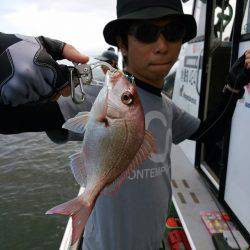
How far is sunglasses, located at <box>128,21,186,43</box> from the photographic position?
187 centimetres

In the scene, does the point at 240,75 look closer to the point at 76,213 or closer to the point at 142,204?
the point at 142,204

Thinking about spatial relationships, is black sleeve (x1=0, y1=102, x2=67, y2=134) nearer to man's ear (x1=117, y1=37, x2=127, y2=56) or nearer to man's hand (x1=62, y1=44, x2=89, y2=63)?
man's hand (x1=62, y1=44, x2=89, y2=63)

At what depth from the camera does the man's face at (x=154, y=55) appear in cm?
188

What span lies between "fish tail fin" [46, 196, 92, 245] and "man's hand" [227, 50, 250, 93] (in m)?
1.55

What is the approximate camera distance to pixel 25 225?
7.66 metres

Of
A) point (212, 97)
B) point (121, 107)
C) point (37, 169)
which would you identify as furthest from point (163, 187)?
point (37, 169)

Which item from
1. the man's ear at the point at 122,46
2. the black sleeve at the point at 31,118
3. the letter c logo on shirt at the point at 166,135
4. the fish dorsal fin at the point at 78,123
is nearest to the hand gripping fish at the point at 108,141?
the fish dorsal fin at the point at 78,123

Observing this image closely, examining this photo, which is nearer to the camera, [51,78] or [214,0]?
[51,78]

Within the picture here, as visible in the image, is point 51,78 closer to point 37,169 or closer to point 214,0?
point 214,0

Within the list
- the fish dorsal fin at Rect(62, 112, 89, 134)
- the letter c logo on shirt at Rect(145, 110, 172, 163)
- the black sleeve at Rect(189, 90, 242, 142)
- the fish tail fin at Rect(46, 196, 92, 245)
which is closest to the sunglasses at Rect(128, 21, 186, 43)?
the letter c logo on shirt at Rect(145, 110, 172, 163)

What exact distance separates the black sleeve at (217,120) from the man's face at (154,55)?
66 centimetres

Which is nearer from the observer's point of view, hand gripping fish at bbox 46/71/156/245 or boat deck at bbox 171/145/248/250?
hand gripping fish at bbox 46/71/156/245

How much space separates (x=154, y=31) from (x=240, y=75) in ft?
2.78

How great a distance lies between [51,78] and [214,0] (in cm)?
402
